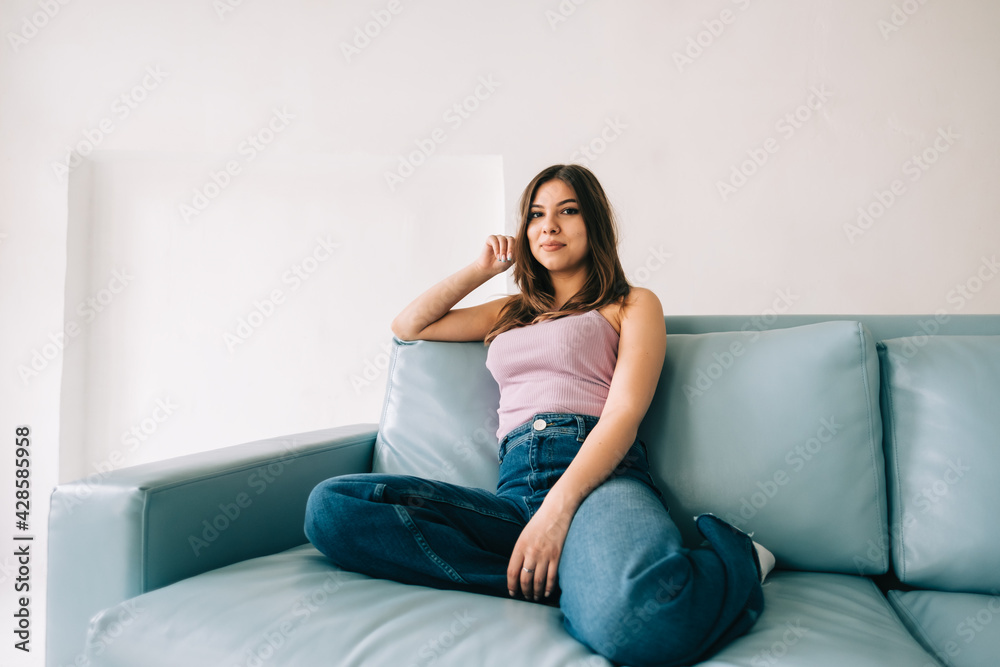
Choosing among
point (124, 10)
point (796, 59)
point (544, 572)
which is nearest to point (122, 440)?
point (124, 10)

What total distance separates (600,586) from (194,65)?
230 centimetres

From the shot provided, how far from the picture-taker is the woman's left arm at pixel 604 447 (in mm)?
898

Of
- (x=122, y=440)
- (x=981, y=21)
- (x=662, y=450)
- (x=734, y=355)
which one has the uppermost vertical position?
(x=981, y=21)

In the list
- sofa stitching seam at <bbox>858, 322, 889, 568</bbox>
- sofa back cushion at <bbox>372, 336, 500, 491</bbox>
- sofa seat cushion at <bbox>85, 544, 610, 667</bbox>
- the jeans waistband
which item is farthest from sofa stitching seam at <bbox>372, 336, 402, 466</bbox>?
sofa stitching seam at <bbox>858, 322, 889, 568</bbox>

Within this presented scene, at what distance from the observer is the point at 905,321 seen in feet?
4.18

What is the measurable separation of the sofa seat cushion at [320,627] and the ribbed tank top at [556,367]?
0.40 meters

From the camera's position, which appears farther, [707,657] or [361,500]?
[361,500]

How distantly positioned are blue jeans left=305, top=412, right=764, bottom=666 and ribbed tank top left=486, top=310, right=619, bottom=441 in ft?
0.11

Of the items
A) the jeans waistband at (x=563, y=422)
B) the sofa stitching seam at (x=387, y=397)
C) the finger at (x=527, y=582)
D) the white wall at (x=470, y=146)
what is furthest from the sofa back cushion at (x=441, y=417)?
the white wall at (x=470, y=146)

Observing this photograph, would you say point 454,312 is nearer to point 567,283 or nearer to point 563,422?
point 567,283

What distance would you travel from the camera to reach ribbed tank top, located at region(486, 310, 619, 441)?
118cm

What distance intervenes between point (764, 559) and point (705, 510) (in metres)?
0.13

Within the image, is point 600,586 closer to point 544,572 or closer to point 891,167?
point 544,572

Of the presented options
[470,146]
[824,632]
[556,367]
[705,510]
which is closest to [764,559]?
[705,510]
